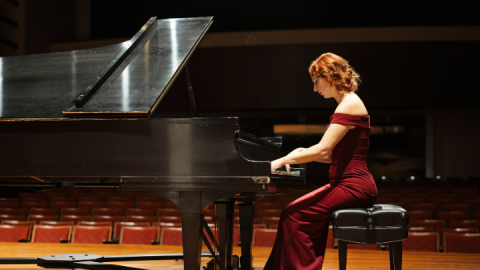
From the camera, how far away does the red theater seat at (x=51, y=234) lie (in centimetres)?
469

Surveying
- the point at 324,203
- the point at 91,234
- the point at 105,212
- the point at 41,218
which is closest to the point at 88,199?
the point at 105,212

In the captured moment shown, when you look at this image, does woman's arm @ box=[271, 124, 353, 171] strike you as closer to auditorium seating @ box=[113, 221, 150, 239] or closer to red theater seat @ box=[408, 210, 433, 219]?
auditorium seating @ box=[113, 221, 150, 239]

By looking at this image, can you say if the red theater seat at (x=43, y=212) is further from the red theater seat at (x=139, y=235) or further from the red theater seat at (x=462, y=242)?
the red theater seat at (x=462, y=242)

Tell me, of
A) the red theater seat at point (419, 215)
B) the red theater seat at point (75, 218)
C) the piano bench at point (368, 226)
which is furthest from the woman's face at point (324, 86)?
the red theater seat at point (75, 218)

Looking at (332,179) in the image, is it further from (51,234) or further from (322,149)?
(51,234)

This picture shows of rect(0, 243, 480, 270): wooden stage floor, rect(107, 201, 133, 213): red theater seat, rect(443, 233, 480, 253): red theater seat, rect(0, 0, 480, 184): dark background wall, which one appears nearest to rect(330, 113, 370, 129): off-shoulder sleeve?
rect(0, 243, 480, 270): wooden stage floor

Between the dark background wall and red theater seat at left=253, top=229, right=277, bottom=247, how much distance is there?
25.6 ft

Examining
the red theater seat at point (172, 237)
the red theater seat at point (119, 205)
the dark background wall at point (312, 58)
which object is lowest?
the red theater seat at point (172, 237)

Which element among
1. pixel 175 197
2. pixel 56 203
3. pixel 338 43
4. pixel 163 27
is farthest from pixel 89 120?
pixel 338 43

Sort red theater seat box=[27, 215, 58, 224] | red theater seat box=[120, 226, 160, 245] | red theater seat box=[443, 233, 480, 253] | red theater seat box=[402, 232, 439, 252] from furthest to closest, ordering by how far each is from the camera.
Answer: red theater seat box=[27, 215, 58, 224]
red theater seat box=[120, 226, 160, 245]
red theater seat box=[402, 232, 439, 252]
red theater seat box=[443, 233, 480, 253]

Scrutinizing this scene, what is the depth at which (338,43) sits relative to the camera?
11969 mm

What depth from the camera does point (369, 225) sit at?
88.3 inches

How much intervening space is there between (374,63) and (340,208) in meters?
10.4

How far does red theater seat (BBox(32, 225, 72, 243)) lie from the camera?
4691 millimetres
